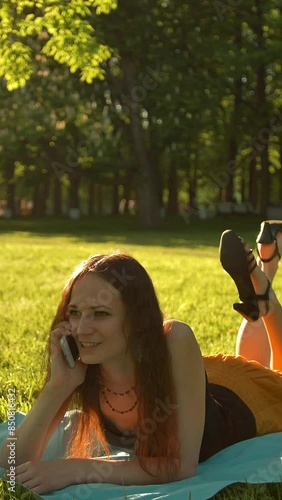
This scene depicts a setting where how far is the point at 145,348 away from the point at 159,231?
25.8 m

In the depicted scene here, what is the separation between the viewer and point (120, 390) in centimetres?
328

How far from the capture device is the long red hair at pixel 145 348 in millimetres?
3039

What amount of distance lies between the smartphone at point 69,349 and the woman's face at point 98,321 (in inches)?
1.3

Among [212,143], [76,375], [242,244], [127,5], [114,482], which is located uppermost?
[127,5]

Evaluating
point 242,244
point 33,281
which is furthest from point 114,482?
point 33,281

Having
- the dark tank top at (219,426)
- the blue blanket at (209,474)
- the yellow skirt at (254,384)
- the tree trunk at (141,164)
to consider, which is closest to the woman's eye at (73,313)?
the dark tank top at (219,426)

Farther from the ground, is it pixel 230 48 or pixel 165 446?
pixel 230 48

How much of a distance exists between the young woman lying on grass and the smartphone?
0.10ft

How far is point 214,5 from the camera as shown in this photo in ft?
101

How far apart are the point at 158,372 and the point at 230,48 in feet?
91.5

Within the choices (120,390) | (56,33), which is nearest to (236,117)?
(56,33)

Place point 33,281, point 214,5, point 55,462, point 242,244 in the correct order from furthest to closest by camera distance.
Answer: point 214,5 → point 33,281 → point 242,244 → point 55,462

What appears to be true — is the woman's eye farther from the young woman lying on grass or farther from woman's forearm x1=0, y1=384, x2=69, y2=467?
woman's forearm x1=0, y1=384, x2=69, y2=467

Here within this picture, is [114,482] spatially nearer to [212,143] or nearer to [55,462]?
[55,462]
